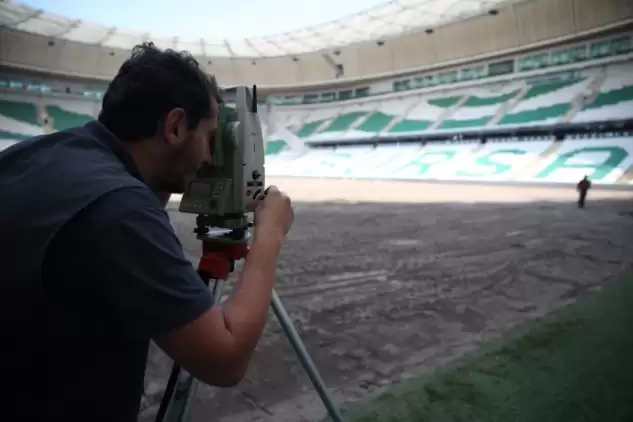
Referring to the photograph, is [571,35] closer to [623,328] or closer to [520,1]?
[520,1]

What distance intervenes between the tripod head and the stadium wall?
24342 mm

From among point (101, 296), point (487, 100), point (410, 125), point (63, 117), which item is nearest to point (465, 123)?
point (487, 100)

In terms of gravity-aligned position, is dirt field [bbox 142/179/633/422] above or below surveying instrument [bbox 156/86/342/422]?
below

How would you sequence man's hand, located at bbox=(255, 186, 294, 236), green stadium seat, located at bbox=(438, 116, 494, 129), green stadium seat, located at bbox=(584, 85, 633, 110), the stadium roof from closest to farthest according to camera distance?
man's hand, located at bbox=(255, 186, 294, 236), green stadium seat, located at bbox=(584, 85, 633, 110), green stadium seat, located at bbox=(438, 116, 494, 129), the stadium roof

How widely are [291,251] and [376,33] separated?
96.1 ft

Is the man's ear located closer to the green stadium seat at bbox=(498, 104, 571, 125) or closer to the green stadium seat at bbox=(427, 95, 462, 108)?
the green stadium seat at bbox=(498, 104, 571, 125)

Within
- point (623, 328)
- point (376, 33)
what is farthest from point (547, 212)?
point (376, 33)

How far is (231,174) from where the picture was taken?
1076 millimetres

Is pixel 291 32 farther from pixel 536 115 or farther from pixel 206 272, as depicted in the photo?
pixel 206 272

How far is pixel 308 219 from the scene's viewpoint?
690 centimetres

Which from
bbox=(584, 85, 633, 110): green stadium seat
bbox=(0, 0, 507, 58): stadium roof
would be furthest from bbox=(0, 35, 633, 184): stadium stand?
bbox=(0, 0, 507, 58): stadium roof

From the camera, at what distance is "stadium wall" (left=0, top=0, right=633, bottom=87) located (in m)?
21.9

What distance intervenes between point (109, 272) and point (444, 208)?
26.1 ft

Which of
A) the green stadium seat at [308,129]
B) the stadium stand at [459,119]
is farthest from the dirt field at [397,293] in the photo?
the green stadium seat at [308,129]
